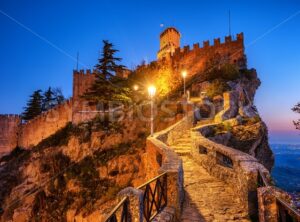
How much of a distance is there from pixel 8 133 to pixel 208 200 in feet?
123

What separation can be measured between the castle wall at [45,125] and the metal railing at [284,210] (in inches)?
1288

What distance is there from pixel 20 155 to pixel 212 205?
34.1 m

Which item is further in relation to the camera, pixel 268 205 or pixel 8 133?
pixel 8 133

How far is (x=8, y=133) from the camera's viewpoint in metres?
34.7

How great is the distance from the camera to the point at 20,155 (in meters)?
32.4

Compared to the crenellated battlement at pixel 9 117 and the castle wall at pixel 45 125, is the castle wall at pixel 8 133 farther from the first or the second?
the castle wall at pixel 45 125

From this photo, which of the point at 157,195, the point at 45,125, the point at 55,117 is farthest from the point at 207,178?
the point at 45,125

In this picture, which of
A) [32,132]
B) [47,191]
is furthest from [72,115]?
[47,191]

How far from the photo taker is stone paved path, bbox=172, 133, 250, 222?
595 cm

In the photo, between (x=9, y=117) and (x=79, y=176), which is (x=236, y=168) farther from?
(x=9, y=117)

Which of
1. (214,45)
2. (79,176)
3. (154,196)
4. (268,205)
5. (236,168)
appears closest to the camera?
(268,205)

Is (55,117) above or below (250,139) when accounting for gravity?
above

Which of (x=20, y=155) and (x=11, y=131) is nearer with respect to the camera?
(x=20, y=155)

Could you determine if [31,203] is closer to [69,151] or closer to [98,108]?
[69,151]
